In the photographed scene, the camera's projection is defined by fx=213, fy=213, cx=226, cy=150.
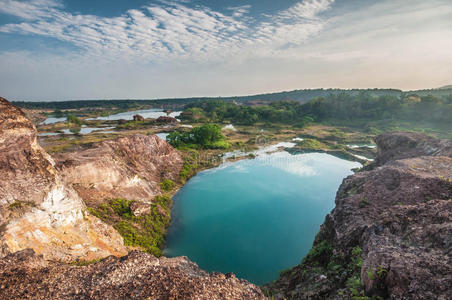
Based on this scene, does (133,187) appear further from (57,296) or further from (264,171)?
(264,171)

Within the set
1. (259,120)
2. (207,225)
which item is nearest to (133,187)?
(207,225)

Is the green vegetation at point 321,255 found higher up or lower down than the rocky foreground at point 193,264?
lower down

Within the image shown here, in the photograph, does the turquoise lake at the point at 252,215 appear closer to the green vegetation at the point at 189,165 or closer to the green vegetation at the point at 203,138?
the green vegetation at the point at 189,165

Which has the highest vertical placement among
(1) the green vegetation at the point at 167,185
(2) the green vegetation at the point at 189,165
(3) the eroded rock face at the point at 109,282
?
(3) the eroded rock face at the point at 109,282

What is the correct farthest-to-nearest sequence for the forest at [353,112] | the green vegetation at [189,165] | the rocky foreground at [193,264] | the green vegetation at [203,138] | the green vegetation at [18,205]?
the forest at [353,112] → the green vegetation at [203,138] → the green vegetation at [189,165] → the green vegetation at [18,205] → the rocky foreground at [193,264]

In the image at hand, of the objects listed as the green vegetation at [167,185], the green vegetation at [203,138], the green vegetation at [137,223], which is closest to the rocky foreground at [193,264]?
the green vegetation at [137,223]

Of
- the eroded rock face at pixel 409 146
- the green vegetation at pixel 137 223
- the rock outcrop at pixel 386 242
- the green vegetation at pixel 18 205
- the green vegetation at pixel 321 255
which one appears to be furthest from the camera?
the eroded rock face at pixel 409 146

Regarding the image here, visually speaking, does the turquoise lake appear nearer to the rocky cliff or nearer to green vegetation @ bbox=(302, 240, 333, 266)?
green vegetation @ bbox=(302, 240, 333, 266)
